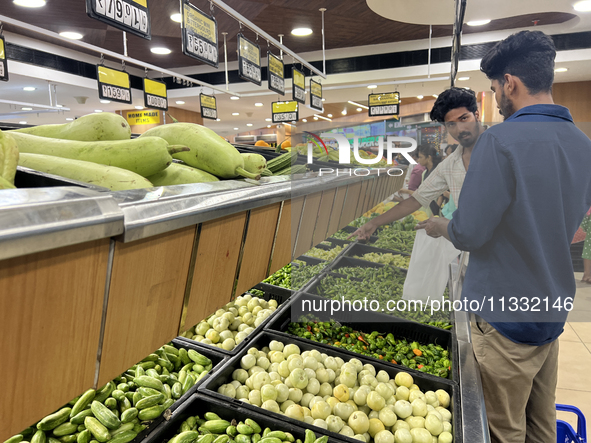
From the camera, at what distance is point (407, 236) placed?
2.15 metres

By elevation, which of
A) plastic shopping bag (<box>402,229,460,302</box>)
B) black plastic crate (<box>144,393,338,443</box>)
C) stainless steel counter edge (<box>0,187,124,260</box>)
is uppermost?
stainless steel counter edge (<box>0,187,124,260</box>)

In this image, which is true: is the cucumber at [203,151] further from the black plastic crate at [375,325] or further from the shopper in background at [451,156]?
the black plastic crate at [375,325]

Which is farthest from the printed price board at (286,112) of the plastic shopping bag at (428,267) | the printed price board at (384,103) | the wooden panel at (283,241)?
the wooden panel at (283,241)

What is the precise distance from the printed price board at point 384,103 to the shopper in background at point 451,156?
7.62 metres

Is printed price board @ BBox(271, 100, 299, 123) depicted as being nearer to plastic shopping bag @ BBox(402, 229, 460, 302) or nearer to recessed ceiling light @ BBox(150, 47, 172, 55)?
recessed ceiling light @ BBox(150, 47, 172, 55)

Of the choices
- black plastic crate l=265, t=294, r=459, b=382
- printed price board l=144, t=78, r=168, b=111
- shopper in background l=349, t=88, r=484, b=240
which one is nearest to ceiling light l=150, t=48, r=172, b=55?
printed price board l=144, t=78, r=168, b=111

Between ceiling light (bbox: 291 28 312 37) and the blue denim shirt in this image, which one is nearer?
the blue denim shirt

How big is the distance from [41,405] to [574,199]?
186 cm

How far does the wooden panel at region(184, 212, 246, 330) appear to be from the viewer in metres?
0.79

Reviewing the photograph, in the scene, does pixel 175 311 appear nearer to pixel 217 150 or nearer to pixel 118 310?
pixel 118 310

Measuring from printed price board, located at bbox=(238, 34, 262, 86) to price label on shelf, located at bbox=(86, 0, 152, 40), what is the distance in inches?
74.8

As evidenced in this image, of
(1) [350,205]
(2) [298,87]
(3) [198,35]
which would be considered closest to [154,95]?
(2) [298,87]

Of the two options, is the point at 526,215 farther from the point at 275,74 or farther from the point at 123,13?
the point at 275,74

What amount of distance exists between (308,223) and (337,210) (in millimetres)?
437
